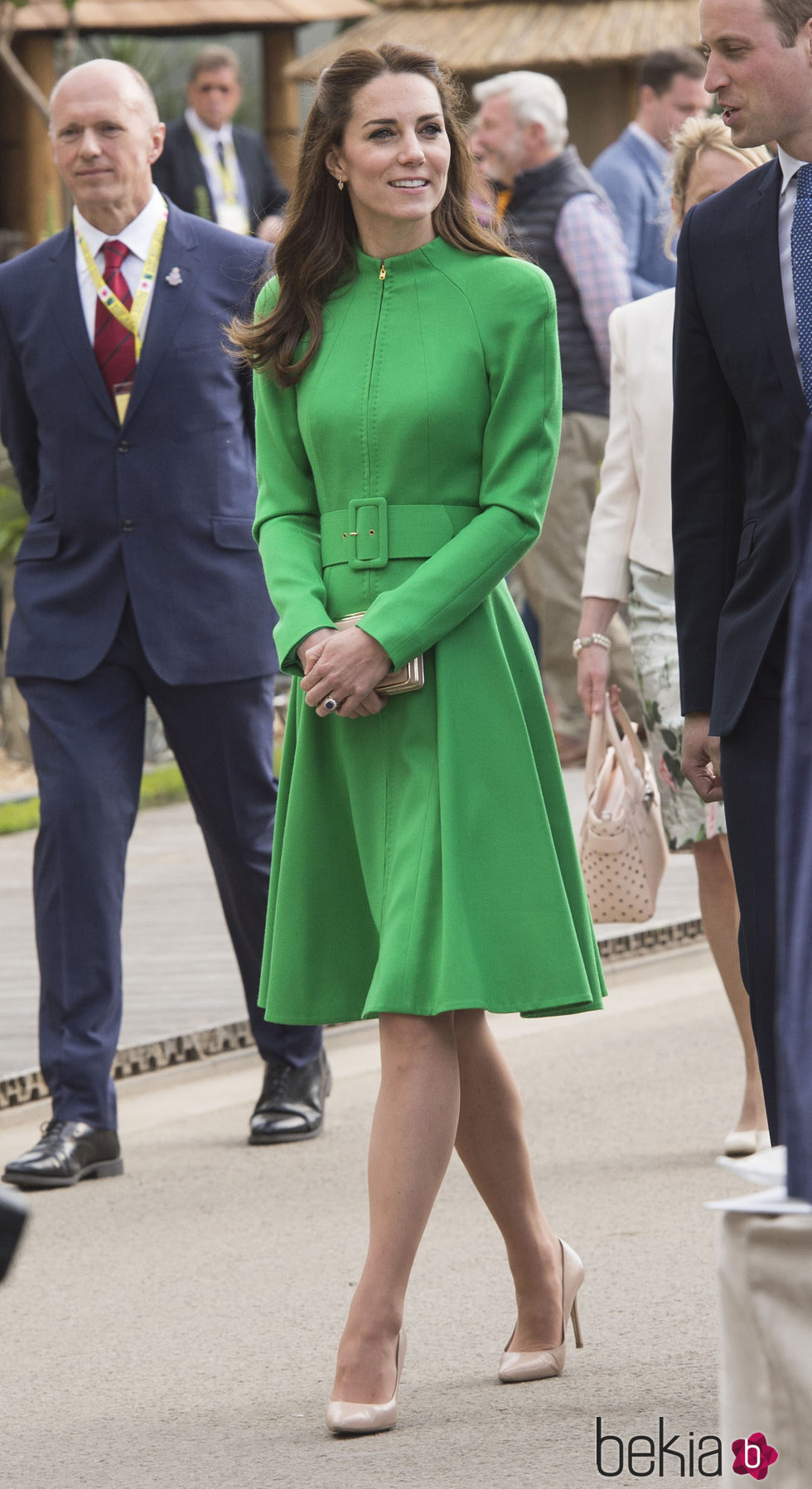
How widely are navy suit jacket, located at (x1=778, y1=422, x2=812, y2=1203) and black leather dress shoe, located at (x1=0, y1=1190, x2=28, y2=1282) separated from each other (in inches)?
27.7

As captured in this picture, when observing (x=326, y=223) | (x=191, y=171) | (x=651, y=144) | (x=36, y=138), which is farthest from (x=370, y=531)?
(x=36, y=138)

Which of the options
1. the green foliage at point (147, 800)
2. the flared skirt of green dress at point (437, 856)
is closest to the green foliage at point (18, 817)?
the green foliage at point (147, 800)

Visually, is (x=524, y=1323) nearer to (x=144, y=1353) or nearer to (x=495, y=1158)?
(x=495, y=1158)

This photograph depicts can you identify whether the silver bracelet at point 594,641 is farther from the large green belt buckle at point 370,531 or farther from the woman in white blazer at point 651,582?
the large green belt buckle at point 370,531

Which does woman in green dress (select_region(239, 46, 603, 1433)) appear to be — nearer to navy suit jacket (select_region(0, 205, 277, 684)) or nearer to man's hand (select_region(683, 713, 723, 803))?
man's hand (select_region(683, 713, 723, 803))

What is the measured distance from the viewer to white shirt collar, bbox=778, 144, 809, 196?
3523mm

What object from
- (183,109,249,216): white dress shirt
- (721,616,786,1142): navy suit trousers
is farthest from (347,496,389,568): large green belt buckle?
(183,109,249,216): white dress shirt

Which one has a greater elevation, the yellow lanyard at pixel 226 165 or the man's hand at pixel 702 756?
the yellow lanyard at pixel 226 165

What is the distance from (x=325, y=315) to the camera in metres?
4.15

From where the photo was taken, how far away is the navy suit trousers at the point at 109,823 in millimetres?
5652

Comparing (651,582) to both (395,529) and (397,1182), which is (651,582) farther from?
(397,1182)

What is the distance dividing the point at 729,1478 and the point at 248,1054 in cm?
448

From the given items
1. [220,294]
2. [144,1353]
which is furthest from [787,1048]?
[220,294]

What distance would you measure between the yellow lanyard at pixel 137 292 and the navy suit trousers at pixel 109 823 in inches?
25.5
